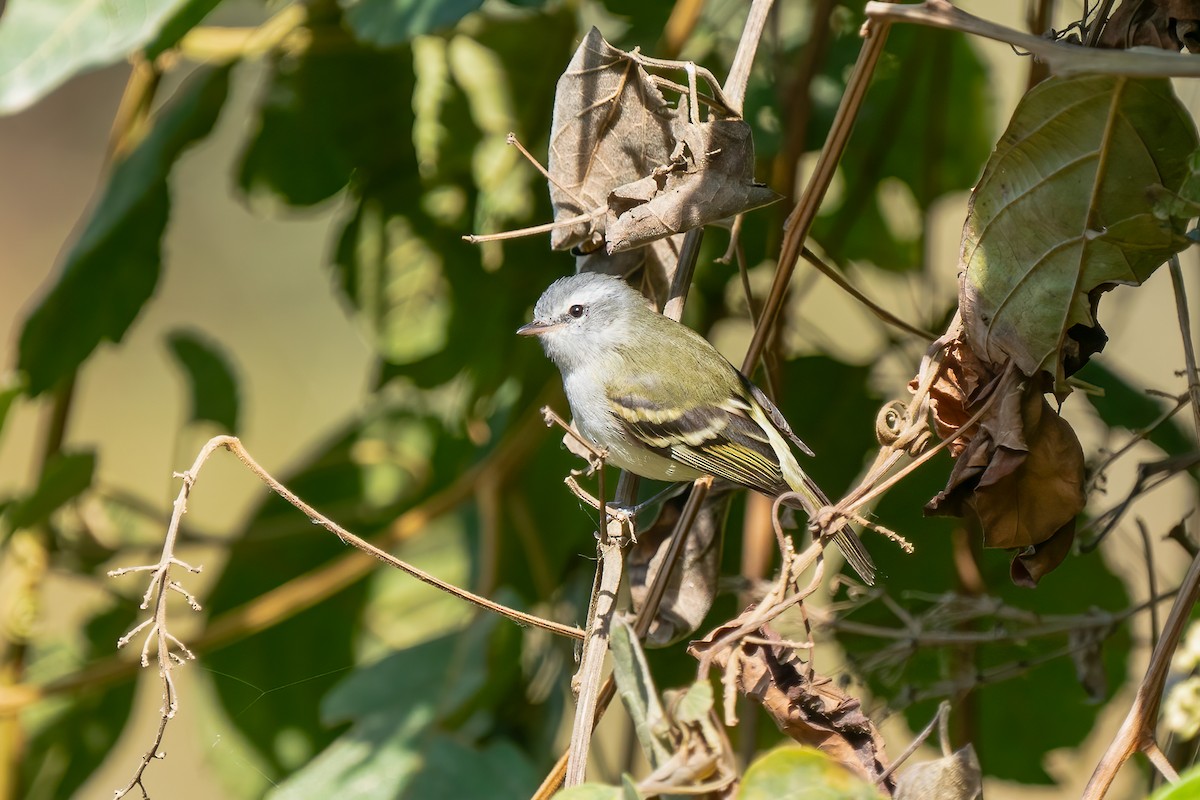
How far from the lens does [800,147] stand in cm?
206

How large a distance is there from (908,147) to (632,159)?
1.13 metres

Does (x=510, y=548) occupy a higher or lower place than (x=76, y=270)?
lower

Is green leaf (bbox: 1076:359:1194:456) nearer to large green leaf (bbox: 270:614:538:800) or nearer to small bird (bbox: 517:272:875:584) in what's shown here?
small bird (bbox: 517:272:875:584)

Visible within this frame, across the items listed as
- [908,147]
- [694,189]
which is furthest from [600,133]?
[908,147]

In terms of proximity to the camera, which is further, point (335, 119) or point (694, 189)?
point (335, 119)

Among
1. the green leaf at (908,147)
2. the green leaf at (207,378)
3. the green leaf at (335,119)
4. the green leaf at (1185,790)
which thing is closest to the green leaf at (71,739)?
the green leaf at (207,378)

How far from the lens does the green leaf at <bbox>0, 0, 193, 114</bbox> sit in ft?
5.62

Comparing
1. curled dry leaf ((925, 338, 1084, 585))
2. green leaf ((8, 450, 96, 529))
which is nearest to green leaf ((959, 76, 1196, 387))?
curled dry leaf ((925, 338, 1084, 585))

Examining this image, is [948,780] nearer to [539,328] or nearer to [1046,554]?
[1046,554]

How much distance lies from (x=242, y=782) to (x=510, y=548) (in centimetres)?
74

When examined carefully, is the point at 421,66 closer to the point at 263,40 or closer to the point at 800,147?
the point at 263,40

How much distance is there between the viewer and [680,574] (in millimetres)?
1491

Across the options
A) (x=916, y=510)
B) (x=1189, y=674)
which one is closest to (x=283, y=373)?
(x=916, y=510)

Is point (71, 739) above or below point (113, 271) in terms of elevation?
below
